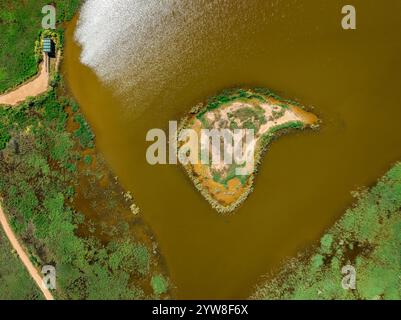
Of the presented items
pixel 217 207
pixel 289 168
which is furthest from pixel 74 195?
pixel 289 168

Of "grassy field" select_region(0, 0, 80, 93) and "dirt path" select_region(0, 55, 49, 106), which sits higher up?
"grassy field" select_region(0, 0, 80, 93)

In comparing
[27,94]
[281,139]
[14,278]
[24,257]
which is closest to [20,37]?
[27,94]

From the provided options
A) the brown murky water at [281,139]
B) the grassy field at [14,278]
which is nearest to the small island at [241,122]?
the brown murky water at [281,139]

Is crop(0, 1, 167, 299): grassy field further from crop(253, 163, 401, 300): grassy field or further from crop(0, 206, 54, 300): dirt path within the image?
crop(253, 163, 401, 300): grassy field

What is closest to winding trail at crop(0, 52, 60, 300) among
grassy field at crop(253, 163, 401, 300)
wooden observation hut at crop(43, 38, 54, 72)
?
wooden observation hut at crop(43, 38, 54, 72)

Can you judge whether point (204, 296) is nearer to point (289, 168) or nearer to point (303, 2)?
point (289, 168)

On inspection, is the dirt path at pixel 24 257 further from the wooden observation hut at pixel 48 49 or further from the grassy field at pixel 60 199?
the wooden observation hut at pixel 48 49
